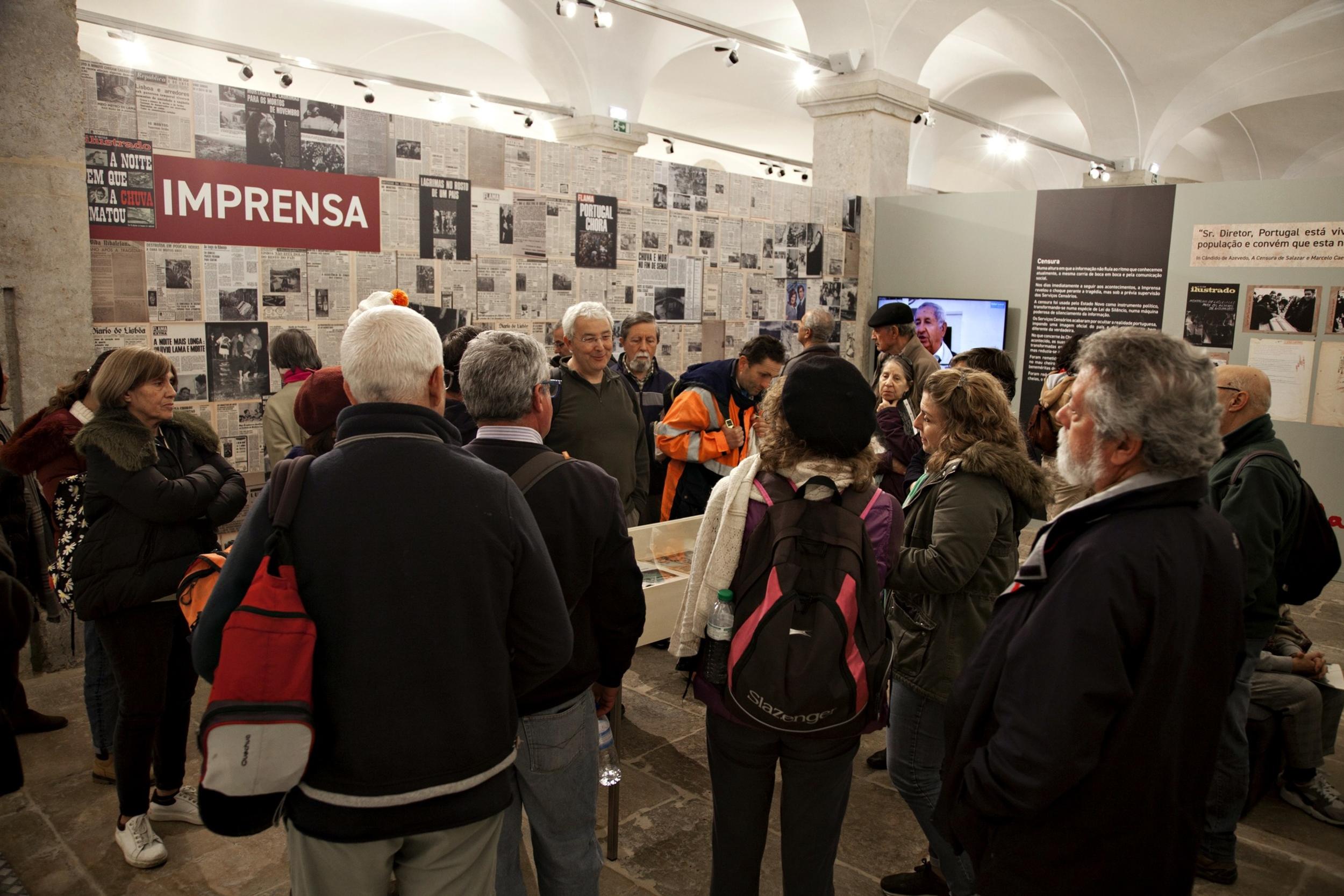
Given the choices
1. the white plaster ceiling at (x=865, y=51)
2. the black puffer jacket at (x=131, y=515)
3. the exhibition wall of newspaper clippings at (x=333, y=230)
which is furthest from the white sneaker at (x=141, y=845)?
the white plaster ceiling at (x=865, y=51)

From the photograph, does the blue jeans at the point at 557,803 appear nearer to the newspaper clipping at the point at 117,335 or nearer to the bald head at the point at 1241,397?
the bald head at the point at 1241,397

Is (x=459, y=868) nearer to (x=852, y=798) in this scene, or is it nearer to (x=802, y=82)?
(x=852, y=798)

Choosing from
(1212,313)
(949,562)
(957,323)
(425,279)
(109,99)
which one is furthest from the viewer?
(957,323)

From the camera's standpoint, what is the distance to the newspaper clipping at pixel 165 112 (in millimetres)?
4500

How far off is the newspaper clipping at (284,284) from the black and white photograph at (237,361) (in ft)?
0.40

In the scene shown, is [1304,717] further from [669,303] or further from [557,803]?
[669,303]

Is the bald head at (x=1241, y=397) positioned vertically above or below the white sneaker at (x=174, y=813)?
above

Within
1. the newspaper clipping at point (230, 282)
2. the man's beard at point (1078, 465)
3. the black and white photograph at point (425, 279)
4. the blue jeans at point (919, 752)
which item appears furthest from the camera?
the black and white photograph at point (425, 279)

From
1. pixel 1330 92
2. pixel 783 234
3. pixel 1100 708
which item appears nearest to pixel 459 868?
pixel 1100 708

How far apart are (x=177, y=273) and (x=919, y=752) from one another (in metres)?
4.22

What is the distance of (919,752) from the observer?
242 centimetres

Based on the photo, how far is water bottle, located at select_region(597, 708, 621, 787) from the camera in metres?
2.29

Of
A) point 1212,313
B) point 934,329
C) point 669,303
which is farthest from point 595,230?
point 1212,313

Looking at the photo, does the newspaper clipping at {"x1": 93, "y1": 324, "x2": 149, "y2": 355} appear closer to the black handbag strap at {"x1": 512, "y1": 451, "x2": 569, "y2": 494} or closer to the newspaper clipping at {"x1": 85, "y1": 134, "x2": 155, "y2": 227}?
the newspaper clipping at {"x1": 85, "y1": 134, "x2": 155, "y2": 227}
